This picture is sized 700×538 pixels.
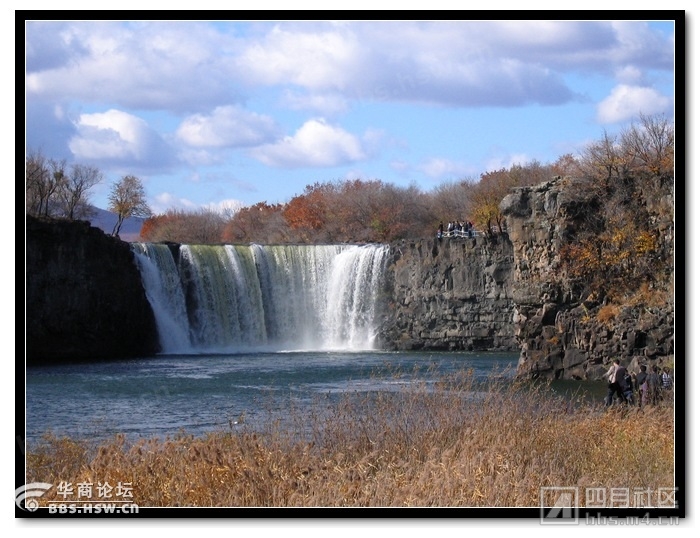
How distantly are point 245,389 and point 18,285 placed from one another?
1840 cm

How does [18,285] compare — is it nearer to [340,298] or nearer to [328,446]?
[328,446]

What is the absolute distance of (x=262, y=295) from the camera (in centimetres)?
4525

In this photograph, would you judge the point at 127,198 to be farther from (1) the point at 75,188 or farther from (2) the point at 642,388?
(2) the point at 642,388

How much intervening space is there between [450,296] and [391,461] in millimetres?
36283

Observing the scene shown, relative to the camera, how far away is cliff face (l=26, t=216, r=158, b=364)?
39469 millimetres

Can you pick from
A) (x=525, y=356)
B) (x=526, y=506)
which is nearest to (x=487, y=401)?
(x=526, y=506)

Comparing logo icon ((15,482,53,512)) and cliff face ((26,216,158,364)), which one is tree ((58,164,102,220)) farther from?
logo icon ((15,482,53,512))

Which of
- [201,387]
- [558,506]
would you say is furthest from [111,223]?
[558,506]

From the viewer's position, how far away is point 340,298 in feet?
156

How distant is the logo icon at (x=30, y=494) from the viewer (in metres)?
8.44

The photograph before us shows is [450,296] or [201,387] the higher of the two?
[450,296]

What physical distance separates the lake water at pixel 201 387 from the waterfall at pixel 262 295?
2.53 m

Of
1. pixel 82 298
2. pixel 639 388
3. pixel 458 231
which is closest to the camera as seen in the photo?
pixel 639 388

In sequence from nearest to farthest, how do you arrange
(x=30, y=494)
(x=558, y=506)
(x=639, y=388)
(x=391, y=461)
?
(x=30, y=494), (x=558, y=506), (x=391, y=461), (x=639, y=388)
